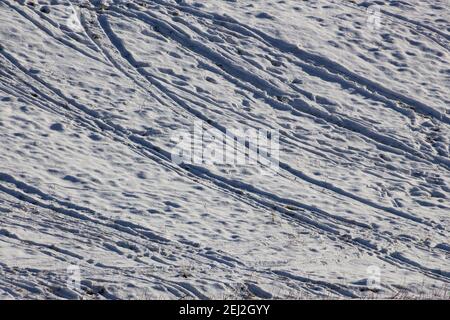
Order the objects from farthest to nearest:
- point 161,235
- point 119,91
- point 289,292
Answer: point 119,91, point 161,235, point 289,292

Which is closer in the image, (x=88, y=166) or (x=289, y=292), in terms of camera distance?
(x=289, y=292)

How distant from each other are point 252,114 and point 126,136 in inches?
86.7

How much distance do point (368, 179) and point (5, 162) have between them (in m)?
5.15

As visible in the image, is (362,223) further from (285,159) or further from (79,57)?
(79,57)

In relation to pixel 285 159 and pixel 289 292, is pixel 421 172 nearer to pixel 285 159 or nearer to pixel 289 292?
pixel 285 159

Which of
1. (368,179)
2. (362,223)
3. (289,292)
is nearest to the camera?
(289,292)

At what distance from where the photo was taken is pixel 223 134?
13961mm

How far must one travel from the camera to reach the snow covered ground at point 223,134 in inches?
406

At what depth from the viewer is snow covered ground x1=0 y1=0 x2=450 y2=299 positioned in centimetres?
1031

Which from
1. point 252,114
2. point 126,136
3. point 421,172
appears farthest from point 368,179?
point 126,136

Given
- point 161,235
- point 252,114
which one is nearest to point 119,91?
point 252,114

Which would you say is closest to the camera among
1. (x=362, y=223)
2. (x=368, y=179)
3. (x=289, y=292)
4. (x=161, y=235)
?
(x=289, y=292)

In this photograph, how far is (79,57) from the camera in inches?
594

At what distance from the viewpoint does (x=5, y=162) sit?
12.3 metres
